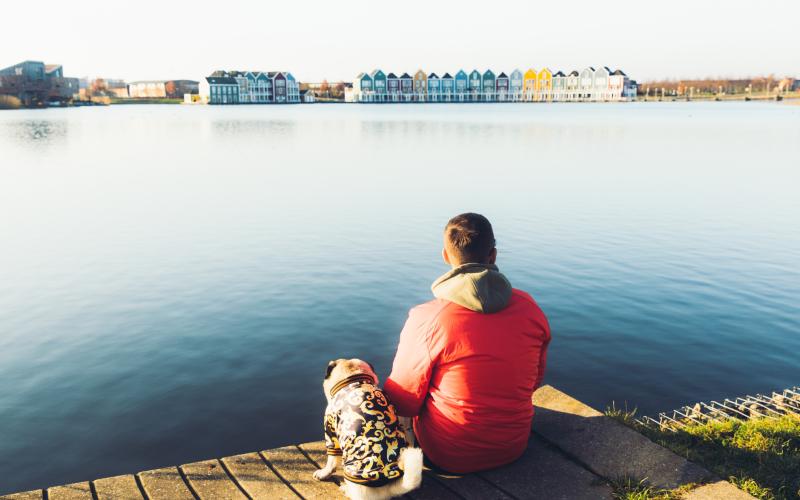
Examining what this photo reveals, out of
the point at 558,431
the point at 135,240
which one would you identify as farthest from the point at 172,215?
the point at 558,431

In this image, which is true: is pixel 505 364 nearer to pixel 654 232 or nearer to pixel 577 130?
pixel 654 232

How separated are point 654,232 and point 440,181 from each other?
15643 millimetres

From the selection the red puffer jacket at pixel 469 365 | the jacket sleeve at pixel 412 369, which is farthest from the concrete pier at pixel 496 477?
the jacket sleeve at pixel 412 369

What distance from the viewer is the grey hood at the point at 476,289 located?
15.2 ft

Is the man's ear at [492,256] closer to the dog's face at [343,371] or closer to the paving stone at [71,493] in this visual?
the dog's face at [343,371]

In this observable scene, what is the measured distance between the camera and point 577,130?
8262cm

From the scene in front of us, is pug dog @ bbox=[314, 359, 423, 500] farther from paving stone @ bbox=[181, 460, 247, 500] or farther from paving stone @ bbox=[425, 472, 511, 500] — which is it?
paving stone @ bbox=[181, 460, 247, 500]

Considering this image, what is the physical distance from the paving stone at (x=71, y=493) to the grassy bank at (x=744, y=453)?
4.63 metres

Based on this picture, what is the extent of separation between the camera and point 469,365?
187 inches

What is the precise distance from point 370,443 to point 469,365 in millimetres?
960

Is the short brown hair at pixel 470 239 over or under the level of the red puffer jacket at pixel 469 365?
over

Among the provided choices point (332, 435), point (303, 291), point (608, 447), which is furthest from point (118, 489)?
point (303, 291)

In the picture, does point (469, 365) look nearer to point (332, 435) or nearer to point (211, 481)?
point (332, 435)

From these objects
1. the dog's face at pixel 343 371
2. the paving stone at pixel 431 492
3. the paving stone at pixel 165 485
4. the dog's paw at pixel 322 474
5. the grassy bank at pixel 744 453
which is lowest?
the grassy bank at pixel 744 453
